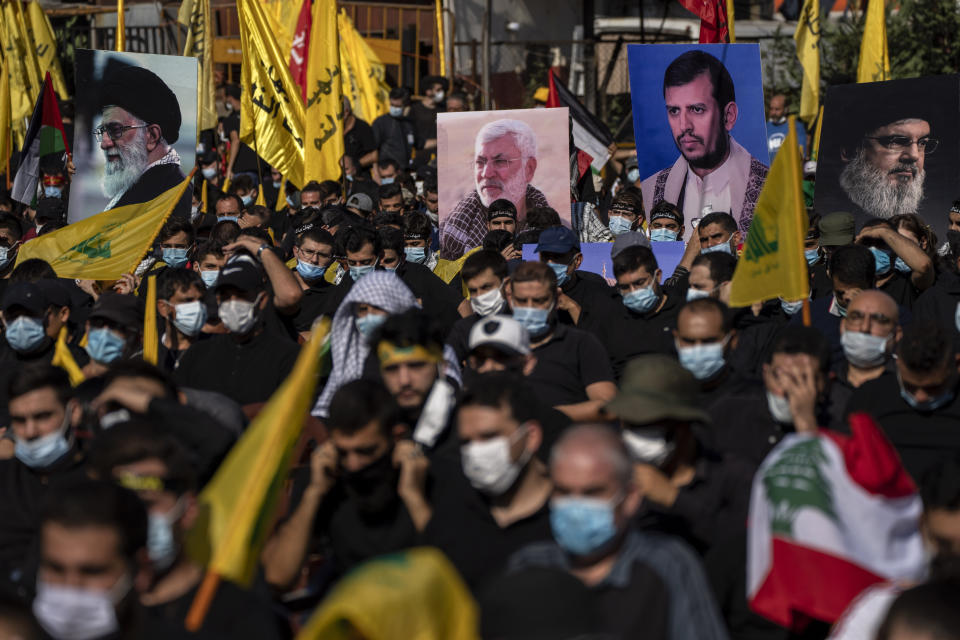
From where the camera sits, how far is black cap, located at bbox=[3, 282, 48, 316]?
23.0 ft

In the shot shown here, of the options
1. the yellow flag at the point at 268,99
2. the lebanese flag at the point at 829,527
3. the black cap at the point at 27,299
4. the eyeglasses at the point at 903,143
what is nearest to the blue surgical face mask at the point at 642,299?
the eyeglasses at the point at 903,143

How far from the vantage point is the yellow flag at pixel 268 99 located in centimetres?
1197

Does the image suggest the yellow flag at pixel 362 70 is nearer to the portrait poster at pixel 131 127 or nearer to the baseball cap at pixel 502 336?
the portrait poster at pixel 131 127

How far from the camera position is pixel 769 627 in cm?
422

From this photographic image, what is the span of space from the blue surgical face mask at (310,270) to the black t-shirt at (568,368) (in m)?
2.45

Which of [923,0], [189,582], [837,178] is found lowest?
[189,582]

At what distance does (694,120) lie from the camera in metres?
10.2

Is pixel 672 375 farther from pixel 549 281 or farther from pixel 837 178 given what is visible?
pixel 837 178

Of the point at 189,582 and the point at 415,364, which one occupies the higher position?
the point at 415,364

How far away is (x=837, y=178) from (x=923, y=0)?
39.7ft

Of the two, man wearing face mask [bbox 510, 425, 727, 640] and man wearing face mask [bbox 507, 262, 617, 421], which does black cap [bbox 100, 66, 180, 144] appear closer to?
man wearing face mask [bbox 507, 262, 617, 421]

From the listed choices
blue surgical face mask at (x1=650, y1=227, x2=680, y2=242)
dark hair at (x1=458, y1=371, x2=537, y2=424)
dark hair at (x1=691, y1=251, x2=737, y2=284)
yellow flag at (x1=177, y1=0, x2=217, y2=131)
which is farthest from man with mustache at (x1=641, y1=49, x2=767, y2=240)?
dark hair at (x1=458, y1=371, x2=537, y2=424)

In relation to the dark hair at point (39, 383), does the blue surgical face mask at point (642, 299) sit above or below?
above

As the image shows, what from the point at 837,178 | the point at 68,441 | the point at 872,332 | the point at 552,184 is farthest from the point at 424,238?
the point at 68,441
